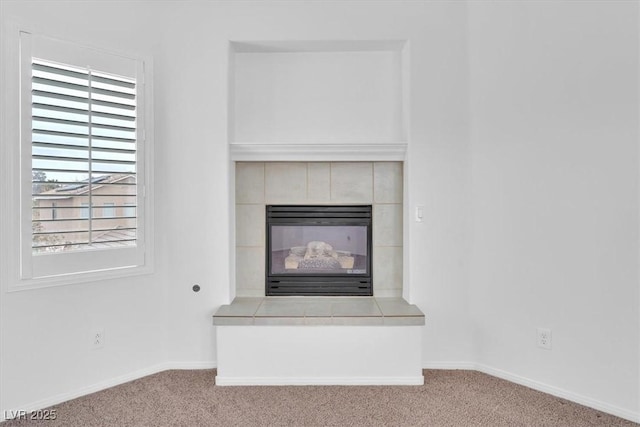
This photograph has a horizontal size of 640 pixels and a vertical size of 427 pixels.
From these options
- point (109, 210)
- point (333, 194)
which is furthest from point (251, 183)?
point (109, 210)

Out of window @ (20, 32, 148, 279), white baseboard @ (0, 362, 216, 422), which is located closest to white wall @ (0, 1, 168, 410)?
white baseboard @ (0, 362, 216, 422)

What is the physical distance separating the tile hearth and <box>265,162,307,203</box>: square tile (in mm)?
811

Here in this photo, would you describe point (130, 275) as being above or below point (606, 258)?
below

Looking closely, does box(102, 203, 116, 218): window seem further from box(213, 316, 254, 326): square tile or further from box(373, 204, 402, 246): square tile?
box(373, 204, 402, 246): square tile

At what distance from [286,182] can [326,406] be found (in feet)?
5.24

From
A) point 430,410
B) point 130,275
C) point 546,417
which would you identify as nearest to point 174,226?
point 130,275

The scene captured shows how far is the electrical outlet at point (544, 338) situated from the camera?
2.12m

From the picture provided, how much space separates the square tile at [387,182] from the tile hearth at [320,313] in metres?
0.80

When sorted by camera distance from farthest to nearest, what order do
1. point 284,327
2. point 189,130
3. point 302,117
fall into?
point 302,117 → point 189,130 → point 284,327

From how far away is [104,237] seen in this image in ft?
7.21

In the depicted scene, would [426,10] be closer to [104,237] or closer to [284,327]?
[284,327]

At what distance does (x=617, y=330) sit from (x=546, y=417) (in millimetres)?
633

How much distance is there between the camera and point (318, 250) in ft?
9.14

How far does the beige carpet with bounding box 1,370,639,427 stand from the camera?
1865 millimetres
